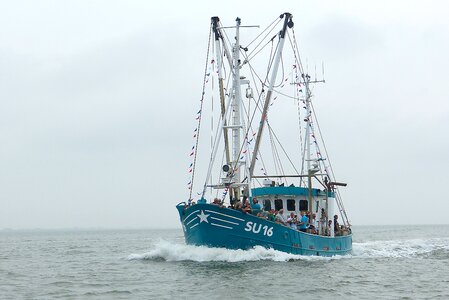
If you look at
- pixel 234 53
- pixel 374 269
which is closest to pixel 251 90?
pixel 234 53

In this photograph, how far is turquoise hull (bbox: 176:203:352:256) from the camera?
28.0 m

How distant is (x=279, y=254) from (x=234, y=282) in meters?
Answer: 6.63

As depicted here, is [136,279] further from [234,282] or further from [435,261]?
[435,261]

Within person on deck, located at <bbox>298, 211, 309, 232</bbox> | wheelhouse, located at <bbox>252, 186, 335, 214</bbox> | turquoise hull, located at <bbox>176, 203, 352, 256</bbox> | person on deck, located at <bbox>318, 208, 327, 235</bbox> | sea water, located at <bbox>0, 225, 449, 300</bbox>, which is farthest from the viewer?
wheelhouse, located at <bbox>252, 186, 335, 214</bbox>

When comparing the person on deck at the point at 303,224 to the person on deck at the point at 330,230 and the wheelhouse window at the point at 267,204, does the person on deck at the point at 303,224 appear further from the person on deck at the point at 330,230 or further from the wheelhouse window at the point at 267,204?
the wheelhouse window at the point at 267,204

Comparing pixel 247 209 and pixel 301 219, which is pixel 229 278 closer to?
pixel 247 209

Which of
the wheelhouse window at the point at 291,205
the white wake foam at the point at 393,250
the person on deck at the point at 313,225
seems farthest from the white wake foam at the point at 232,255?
the white wake foam at the point at 393,250

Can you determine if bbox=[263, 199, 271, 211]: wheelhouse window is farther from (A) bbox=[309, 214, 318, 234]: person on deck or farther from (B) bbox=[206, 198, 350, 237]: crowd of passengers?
(A) bbox=[309, 214, 318, 234]: person on deck

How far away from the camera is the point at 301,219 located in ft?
106

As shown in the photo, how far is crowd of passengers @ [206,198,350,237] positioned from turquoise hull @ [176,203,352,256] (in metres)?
0.46

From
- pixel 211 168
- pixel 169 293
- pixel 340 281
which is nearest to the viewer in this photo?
pixel 169 293

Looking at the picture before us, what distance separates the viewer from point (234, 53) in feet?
105

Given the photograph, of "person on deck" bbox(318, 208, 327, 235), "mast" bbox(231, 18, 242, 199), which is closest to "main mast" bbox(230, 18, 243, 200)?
"mast" bbox(231, 18, 242, 199)

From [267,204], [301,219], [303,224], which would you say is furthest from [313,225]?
[267,204]
